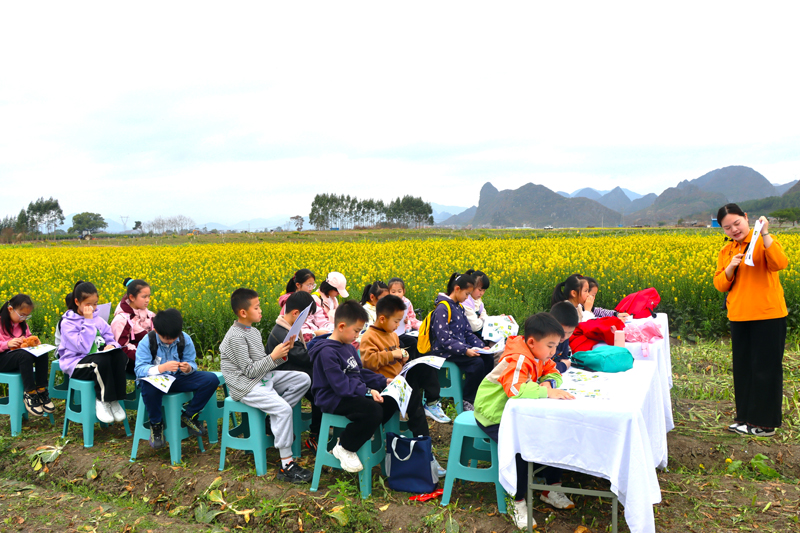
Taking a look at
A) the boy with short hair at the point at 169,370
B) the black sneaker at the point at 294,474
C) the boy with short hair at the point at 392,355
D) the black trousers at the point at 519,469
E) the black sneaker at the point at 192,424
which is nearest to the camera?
the black trousers at the point at 519,469

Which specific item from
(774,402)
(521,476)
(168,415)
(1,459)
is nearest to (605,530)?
(521,476)

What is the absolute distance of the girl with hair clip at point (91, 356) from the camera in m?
4.74

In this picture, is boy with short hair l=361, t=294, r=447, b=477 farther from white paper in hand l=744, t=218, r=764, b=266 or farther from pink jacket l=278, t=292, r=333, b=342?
white paper in hand l=744, t=218, r=764, b=266

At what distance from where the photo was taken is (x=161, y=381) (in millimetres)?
4238

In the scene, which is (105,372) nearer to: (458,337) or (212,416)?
(212,416)

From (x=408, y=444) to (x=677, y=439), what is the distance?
2566 millimetres

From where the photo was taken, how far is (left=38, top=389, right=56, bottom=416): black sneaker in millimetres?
5418

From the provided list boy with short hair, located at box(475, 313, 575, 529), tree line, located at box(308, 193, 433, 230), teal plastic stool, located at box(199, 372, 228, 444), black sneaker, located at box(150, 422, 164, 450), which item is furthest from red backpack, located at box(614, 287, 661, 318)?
tree line, located at box(308, 193, 433, 230)

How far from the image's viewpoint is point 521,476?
334 cm

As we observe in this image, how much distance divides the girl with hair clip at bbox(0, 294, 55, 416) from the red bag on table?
5.31m

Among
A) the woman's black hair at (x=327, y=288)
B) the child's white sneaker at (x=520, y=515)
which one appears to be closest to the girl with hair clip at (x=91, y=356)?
the woman's black hair at (x=327, y=288)

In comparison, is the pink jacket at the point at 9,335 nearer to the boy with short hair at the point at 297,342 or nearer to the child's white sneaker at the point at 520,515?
the boy with short hair at the point at 297,342

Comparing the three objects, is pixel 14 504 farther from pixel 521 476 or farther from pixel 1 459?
pixel 521 476

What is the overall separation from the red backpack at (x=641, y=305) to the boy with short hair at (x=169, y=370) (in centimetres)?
443
